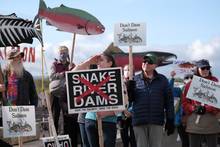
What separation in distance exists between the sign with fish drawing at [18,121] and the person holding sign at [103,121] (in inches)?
34.5

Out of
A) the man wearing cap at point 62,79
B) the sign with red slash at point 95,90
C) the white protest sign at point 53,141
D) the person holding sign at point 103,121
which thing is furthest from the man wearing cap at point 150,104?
the man wearing cap at point 62,79

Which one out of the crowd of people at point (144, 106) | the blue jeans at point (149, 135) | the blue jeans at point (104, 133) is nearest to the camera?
the blue jeans at point (104, 133)

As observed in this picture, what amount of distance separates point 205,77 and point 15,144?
4.92 m

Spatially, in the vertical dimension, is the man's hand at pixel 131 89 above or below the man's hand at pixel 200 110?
above

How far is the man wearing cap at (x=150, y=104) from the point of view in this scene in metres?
7.01

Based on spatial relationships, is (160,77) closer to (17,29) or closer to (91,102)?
(91,102)

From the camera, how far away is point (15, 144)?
10.8 metres

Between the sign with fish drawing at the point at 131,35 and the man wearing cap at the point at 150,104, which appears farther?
the sign with fish drawing at the point at 131,35

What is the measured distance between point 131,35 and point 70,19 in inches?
Answer: 110

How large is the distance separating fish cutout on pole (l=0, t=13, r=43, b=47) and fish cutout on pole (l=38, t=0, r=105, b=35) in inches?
95.4

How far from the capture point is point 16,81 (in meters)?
7.48

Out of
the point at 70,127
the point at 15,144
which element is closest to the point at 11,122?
the point at 70,127

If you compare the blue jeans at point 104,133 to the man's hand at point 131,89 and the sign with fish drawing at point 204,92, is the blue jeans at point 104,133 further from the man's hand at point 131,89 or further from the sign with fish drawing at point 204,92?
the sign with fish drawing at point 204,92

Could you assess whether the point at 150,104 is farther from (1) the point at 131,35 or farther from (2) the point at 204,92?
(1) the point at 131,35
